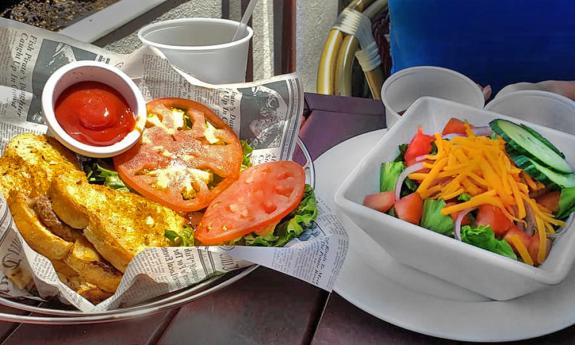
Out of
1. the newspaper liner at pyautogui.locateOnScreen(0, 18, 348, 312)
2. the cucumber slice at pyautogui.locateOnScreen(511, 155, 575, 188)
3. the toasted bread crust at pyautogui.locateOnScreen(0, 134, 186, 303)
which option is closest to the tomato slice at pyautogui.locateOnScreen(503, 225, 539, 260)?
the cucumber slice at pyautogui.locateOnScreen(511, 155, 575, 188)

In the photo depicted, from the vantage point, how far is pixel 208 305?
0.84 metres

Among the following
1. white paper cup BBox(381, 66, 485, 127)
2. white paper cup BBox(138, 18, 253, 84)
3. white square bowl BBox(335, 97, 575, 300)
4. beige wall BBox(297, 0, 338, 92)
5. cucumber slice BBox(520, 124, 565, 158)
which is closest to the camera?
white square bowl BBox(335, 97, 575, 300)

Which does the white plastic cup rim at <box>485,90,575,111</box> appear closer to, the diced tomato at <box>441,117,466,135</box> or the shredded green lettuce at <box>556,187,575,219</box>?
the diced tomato at <box>441,117,466,135</box>

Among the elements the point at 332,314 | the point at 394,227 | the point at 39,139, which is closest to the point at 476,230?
the point at 394,227

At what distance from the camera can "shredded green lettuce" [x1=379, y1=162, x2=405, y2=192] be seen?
92 cm

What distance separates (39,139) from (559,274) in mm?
827

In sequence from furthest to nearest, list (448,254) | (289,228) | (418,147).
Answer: (418,147) < (289,228) < (448,254)

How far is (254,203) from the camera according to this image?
922mm

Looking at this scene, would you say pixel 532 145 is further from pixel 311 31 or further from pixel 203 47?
pixel 311 31

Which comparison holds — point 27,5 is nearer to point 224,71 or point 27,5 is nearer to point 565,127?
point 224,71

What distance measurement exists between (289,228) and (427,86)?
0.61m

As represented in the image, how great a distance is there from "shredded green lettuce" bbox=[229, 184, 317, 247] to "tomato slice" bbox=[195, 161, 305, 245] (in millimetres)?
12

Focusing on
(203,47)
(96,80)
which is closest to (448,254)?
(203,47)

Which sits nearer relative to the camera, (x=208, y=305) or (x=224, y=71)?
(x=208, y=305)
